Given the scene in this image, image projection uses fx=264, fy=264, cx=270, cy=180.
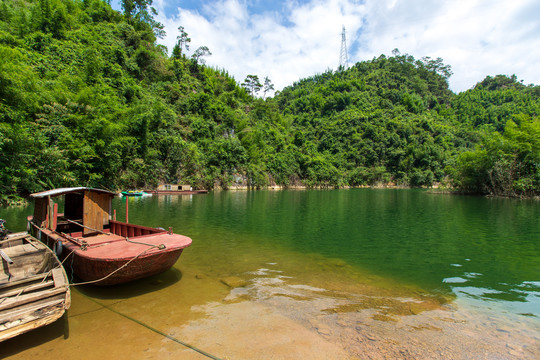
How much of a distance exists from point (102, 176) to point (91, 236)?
24.4 m

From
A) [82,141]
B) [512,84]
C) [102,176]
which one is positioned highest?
[512,84]

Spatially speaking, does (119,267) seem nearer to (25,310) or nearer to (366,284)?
(25,310)

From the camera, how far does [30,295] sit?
417 cm

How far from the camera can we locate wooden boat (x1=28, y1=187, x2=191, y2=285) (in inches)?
219

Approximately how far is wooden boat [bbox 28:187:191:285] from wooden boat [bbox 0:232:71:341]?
1.87ft

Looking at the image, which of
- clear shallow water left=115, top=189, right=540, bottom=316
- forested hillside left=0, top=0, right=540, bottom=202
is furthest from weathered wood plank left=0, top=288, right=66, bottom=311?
forested hillside left=0, top=0, right=540, bottom=202

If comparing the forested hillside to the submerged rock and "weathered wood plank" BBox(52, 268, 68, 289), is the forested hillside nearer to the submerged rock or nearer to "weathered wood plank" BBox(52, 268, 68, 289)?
"weathered wood plank" BBox(52, 268, 68, 289)

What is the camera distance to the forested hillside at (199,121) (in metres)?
24.5

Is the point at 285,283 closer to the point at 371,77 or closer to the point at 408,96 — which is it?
the point at 408,96

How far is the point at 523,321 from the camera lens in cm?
509

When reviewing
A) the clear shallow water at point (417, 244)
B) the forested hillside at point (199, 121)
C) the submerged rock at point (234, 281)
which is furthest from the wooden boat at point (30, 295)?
the forested hillside at point (199, 121)

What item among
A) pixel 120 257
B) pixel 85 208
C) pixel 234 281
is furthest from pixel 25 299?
pixel 85 208

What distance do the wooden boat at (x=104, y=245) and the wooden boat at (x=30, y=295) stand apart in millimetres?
570

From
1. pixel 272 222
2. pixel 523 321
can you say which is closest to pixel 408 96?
pixel 272 222
